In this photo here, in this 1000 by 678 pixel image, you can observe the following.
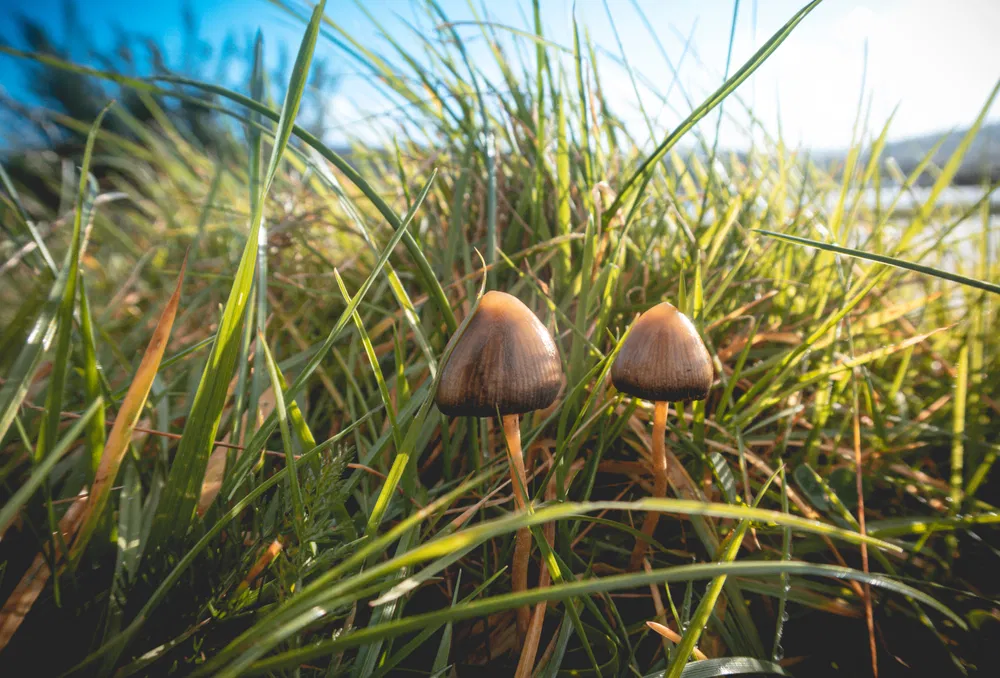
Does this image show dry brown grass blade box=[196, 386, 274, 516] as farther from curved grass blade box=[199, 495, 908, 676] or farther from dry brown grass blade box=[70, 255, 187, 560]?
curved grass blade box=[199, 495, 908, 676]

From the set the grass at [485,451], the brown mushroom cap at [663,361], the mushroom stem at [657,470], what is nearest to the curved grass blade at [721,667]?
the grass at [485,451]

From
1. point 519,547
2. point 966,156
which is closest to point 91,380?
point 519,547

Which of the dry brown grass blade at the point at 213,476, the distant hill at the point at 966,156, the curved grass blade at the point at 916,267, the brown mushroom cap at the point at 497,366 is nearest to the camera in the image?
the curved grass blade at the point at 916,267

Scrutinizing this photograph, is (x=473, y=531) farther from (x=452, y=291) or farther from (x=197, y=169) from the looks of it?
(x=197, y=169)

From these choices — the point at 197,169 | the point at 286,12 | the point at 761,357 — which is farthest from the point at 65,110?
the point at 761,357

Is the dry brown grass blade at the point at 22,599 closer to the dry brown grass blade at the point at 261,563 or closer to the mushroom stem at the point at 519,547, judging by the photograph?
the dry brown grass blade at the point at 261,563

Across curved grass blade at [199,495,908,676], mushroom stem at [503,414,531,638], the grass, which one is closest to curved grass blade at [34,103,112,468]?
the grass
